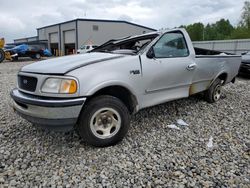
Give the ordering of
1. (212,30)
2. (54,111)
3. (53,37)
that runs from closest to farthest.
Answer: (54,111)
(53,37)
(212,30)

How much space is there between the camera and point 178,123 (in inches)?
160

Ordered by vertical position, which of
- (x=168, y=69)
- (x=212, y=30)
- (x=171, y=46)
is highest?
(x=212, y=30)

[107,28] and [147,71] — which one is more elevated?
[107,28]

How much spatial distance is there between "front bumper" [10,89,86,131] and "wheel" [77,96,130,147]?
0.52ft

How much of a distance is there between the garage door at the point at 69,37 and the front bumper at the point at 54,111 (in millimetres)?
32628

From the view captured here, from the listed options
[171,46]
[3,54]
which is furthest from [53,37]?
[171,46]

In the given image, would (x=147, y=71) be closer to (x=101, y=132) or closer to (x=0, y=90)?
(x=101, y=132)

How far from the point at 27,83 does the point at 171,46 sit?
2486 mm

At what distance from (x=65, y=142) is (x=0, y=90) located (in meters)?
4.65

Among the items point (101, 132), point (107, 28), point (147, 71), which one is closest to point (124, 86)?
point (147, 71)

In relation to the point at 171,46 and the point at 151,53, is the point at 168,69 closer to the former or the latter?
the point at 151,53

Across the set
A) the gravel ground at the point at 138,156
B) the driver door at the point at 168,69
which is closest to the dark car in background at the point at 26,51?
the gravel ground at the point at 138,156

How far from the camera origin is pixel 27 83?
116 inches

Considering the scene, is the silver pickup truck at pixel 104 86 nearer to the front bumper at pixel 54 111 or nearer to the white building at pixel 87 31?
the front bumper at pixel 54 111
